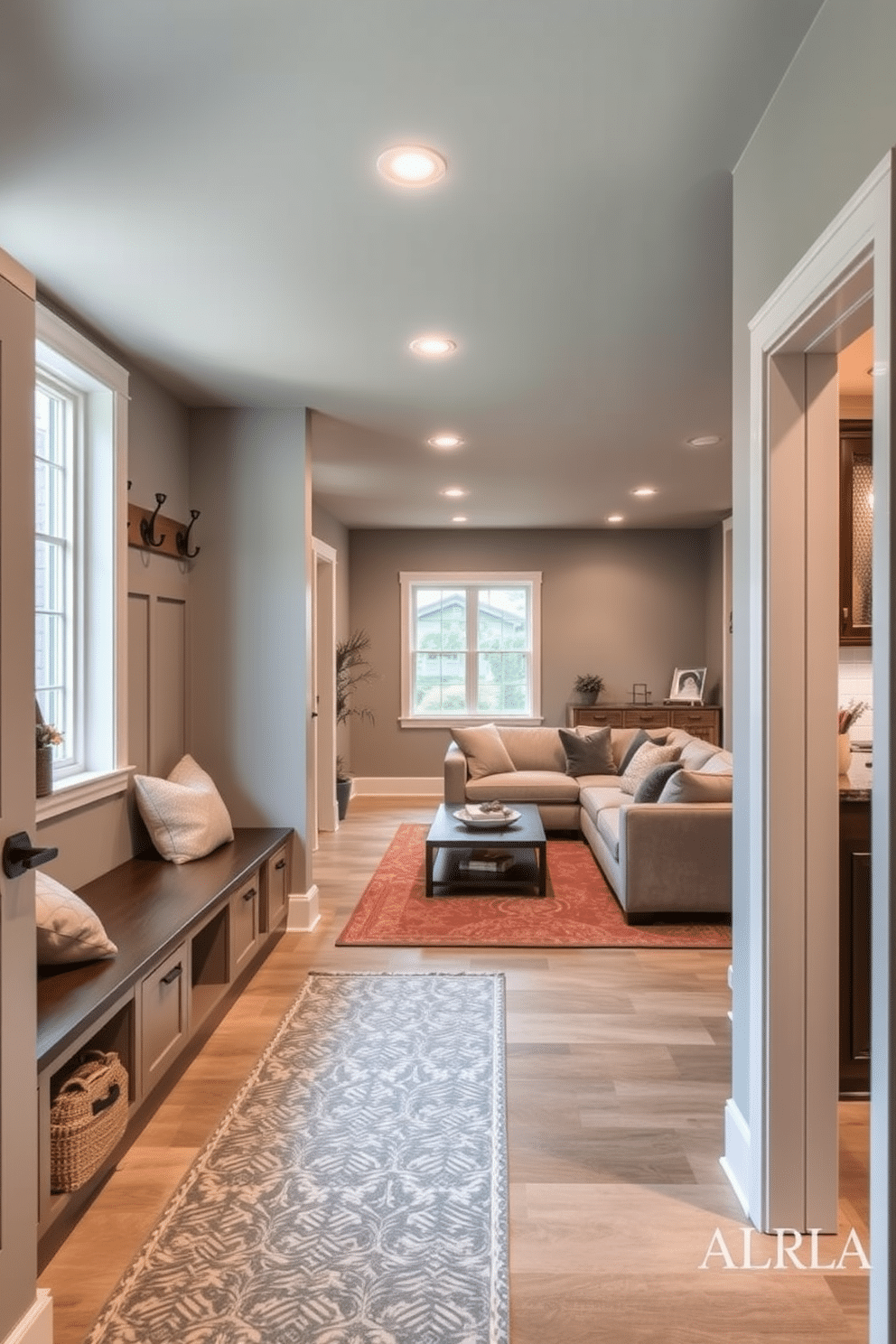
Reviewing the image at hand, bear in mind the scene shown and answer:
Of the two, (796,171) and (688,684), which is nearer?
(796,171)

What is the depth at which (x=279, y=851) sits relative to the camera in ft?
13.5

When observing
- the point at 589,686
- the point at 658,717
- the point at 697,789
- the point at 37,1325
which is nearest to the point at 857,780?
the point at 697,789

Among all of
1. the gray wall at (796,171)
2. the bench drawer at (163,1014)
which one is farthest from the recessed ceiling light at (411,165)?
the bench drawer at (163,1014)

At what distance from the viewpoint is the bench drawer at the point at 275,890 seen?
3.91 meters

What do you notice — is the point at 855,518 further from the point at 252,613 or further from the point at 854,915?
the point at 252,613

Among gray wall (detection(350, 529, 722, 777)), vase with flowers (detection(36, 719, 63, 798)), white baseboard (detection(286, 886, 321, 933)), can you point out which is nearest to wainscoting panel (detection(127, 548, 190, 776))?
vase with flowers (detection(36, 719, 63, 798))

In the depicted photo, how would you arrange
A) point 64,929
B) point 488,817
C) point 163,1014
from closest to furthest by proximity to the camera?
point 64,929 → point 163,1014 → point 488,817

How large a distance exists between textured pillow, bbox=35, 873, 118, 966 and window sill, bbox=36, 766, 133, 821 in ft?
1.54

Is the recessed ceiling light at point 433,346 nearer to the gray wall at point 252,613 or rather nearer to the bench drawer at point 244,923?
the gray wall at point 252,613

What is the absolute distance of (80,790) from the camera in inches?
126

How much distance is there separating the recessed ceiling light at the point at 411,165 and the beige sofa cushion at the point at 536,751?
5.47 m

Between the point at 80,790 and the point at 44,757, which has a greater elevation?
the point at 44,757

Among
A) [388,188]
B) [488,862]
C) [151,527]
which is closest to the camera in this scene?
[388,188]

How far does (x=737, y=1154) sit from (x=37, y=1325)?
1608mm
